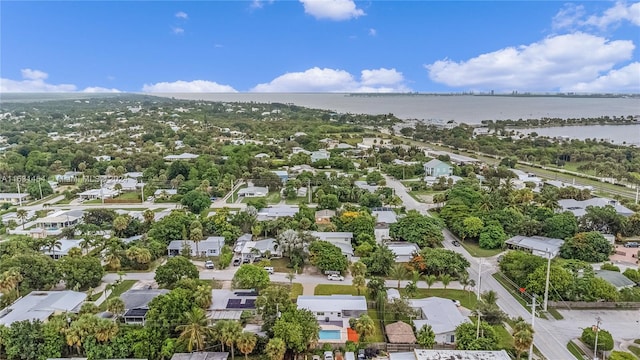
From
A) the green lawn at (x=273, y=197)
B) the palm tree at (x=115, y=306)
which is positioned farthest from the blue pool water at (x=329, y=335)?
the green lawn at (x=273, y=197)

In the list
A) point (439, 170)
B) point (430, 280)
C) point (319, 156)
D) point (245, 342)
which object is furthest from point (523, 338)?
point (319, 156)

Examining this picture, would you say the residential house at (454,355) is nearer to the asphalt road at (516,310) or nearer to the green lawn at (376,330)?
the green lawn at (376,330)

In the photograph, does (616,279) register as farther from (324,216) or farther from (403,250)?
(324,216)

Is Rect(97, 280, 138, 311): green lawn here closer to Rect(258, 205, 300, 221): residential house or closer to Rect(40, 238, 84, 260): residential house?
Rect(40, 238, 84, 260): residential house

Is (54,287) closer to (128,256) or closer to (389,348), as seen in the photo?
(128,256)

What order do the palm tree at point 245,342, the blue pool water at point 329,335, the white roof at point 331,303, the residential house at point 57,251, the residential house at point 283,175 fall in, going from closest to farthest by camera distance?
the palm tree at point 245,342
the blue pool water at point 329,335
the white roof at point 331,303
the residential house at point 57,251
the residential house at point 283,175
